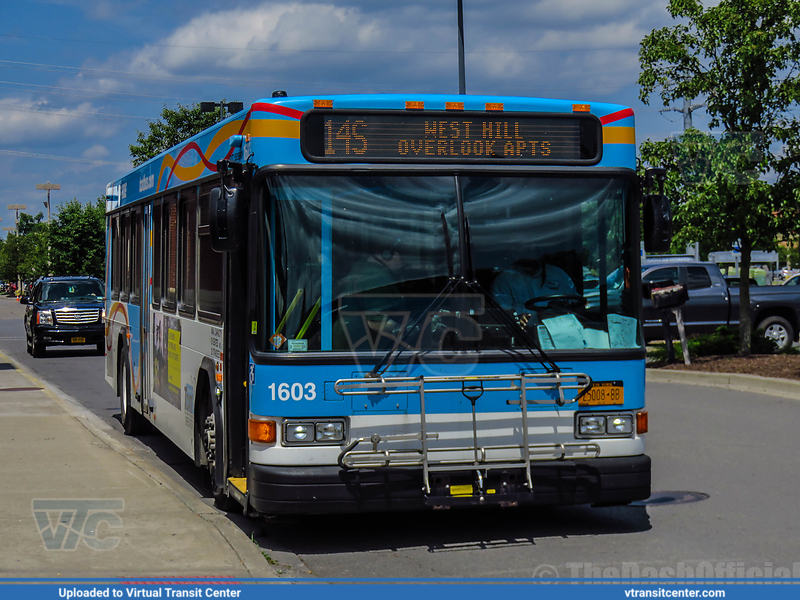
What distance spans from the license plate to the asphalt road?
92 centimetres

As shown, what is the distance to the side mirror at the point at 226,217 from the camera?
6559 mm

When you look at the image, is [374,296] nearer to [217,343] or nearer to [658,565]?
[217,343]

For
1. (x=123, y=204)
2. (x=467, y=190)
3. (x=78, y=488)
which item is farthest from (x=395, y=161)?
(x=123, y=204)

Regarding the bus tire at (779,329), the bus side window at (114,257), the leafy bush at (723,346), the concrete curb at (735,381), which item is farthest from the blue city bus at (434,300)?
the bus tire at (779,329)

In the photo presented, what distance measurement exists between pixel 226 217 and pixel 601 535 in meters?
3.24

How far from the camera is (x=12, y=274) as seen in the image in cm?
12719

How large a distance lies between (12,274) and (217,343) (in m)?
128

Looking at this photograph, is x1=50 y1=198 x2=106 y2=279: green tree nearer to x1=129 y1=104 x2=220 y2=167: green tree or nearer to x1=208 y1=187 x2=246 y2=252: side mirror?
x1=129 y1=104 x2=220 y2=167: green tree

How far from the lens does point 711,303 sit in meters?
23.2

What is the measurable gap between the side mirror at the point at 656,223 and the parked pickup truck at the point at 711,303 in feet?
51.3

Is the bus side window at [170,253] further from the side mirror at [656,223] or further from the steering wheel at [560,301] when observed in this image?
the side mirror at [656,223]

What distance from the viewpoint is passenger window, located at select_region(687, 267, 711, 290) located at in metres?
23.2

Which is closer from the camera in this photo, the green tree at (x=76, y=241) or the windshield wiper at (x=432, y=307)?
the windshield wiper at (x=432, y=307)

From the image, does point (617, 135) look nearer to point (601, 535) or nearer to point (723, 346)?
point (601, 535)
